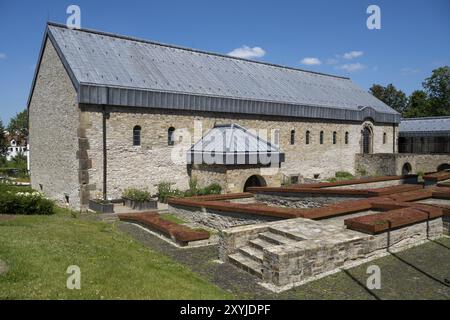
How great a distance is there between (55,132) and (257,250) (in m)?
17.4

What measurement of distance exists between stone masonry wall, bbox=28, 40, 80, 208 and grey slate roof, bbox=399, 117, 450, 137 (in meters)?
36.2

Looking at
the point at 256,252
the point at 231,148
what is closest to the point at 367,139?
the point at 231,148

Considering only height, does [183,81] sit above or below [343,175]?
above

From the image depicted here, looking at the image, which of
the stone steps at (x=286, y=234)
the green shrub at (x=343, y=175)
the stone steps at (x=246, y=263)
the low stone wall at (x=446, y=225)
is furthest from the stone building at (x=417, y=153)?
the stone steps at (x=246, y=263)

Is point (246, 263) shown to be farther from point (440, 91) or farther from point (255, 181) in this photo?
point (440, 91)

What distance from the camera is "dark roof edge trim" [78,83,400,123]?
20.1m

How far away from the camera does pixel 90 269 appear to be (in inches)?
332

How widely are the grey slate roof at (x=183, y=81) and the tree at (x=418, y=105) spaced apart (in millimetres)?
32718

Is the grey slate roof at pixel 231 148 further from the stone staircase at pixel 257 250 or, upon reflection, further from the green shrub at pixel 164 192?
the stone staircase at pixel 257 250

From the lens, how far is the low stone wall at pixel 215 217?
44.5 feet

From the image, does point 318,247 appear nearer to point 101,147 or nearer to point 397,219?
point 397,219

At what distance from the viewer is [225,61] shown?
101ft
